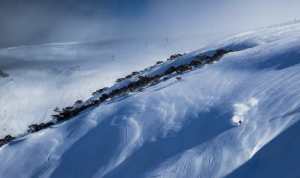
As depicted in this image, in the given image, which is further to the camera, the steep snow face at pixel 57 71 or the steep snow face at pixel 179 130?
the steep snow face at pixel 57 71

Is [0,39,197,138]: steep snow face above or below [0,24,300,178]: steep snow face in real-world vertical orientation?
below

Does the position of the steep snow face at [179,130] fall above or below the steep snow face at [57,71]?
above

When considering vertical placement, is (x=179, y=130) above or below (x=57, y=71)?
above

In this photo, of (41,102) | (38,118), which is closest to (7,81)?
(41,102)

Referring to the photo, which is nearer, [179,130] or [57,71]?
[179,130]

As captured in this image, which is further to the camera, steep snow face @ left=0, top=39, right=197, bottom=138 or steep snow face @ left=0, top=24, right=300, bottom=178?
steep snow face @ left=0, top=39, right=197, bottom=138
